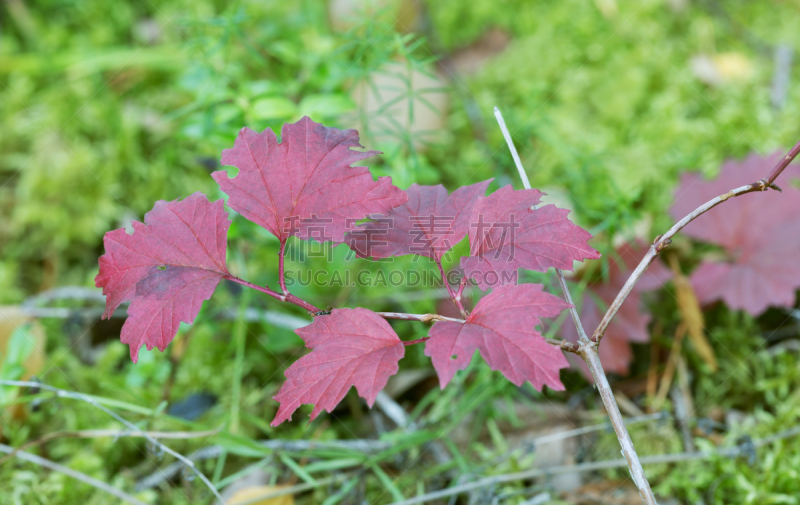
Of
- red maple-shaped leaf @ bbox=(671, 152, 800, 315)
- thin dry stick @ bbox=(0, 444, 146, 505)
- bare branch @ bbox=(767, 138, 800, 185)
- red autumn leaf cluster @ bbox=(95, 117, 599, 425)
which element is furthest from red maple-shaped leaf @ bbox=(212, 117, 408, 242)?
red maple-shaped leaf @ bbox=(671, 152, 800, 315)

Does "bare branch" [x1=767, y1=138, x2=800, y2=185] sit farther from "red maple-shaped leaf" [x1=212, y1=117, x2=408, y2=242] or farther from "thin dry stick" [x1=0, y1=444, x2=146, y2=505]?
"thin dry stick" [x1=0, y1=444, x2=146, y2=505]

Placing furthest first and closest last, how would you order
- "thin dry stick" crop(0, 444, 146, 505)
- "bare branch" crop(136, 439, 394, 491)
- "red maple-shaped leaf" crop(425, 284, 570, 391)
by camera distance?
"bare branch" crop(136, 439, 394, 491) < "thin dry stick" crop(0, 444, 146, 505) < "red maple-shaped leaf" crop(425, 284, 570, 391)

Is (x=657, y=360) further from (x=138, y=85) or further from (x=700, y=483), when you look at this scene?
(x=138, y=85)

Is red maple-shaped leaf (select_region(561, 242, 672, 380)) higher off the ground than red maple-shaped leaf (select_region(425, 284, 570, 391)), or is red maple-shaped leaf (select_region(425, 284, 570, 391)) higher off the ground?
red maple-shaped leaf (select_region(425, 284, 570, 391))

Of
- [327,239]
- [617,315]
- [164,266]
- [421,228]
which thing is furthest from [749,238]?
[164,266]

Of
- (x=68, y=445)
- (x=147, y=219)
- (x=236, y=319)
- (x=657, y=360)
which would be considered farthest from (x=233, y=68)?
(x=657, y=360)

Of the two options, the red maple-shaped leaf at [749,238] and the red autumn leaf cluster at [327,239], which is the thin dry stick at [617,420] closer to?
the red autumn leaf cluster at [327,239]
